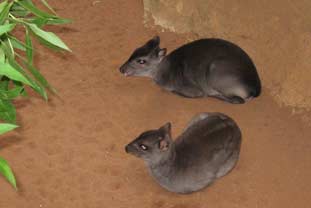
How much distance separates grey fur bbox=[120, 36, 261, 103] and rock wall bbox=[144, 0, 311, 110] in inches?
11.0

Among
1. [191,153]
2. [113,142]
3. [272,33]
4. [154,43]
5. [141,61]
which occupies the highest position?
[272,33]

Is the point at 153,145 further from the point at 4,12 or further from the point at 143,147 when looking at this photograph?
the point at 4,12

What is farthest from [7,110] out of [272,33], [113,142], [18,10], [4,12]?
[272,33]

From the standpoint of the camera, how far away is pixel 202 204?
5410mm

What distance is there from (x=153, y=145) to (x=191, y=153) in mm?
336

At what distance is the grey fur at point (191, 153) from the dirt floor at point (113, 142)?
0.56ft

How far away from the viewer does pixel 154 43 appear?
21.4 feet

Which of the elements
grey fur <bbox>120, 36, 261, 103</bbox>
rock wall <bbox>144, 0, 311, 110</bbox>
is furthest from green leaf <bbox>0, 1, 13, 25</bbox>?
grey fur <bbox>120, 36, 261, 103</bbox>

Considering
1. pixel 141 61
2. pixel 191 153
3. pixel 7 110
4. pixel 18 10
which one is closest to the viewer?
pixel 7 110

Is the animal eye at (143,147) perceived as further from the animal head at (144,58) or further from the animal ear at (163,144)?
the animal head at (144,58)

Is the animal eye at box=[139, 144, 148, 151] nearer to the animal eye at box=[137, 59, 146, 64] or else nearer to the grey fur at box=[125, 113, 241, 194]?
the grey fur at box=[125, 113, 241, 194]

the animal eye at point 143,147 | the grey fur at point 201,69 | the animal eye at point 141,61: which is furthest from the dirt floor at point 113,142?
the animal eye at point 143,147

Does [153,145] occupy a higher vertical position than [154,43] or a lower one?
lower

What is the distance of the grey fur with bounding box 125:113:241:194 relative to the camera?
534 centimetres
